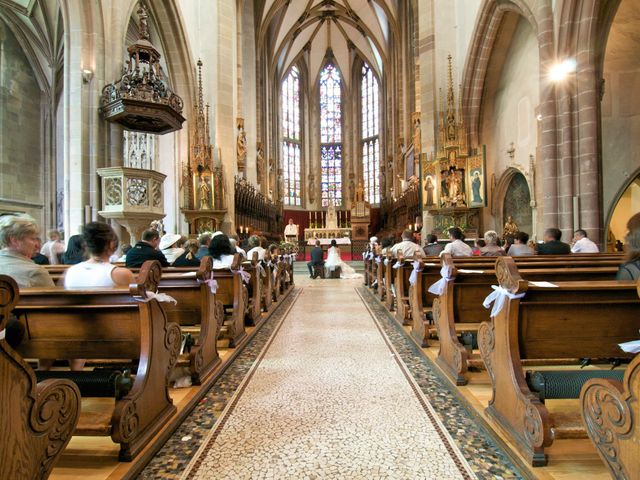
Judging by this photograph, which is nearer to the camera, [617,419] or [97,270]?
[617,419]

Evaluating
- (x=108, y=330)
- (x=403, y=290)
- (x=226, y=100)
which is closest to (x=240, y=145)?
(x=226, y=100)

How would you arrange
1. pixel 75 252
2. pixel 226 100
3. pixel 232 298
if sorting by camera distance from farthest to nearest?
pixel 226 100 → pixel 75 252 → pixel 232 298

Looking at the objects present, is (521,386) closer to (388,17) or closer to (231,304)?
(231,304)

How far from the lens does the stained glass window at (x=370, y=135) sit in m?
27.6

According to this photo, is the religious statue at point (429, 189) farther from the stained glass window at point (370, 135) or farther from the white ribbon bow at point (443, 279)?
the stained glass window at point (370, 135)

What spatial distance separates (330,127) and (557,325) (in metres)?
28.9

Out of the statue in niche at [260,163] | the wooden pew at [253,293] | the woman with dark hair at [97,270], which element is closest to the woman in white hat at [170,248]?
the wooden pew at [253,293]

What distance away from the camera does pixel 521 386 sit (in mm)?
2051

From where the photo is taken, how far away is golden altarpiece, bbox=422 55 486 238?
458 inches

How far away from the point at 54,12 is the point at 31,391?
17.6 m

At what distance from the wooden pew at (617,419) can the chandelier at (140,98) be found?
777 cm

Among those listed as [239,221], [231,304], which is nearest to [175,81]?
[239,221]

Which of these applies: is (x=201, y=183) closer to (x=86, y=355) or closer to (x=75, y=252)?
(x=75, y=252)

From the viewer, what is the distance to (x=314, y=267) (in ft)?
40.7
